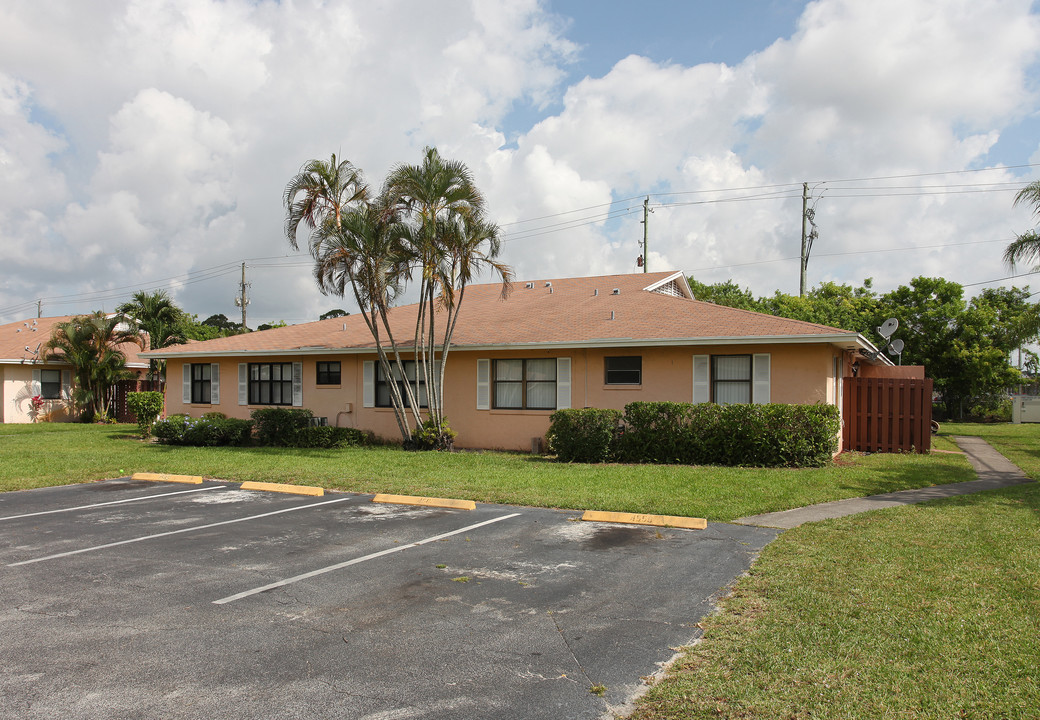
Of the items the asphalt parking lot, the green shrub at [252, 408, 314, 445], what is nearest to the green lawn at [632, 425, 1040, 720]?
the asphalt parking lot

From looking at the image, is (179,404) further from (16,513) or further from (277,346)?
(16,513)

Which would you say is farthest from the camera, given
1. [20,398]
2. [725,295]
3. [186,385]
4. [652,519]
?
[725,295]

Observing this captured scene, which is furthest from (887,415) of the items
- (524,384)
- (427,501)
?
(427,501)

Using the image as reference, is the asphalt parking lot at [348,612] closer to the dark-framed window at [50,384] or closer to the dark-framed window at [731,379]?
the dark-framed window at [731,379]

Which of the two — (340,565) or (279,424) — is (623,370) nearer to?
(279,424)

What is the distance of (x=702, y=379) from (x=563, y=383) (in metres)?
3.42

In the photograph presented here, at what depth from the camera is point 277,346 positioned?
21422 millimetres

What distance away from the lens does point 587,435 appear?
15.4 meters

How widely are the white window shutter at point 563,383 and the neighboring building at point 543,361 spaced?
3 cm

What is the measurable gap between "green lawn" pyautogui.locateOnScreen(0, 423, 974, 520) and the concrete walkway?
0.86 feet

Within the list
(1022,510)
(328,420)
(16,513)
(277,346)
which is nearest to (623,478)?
(1022,510)

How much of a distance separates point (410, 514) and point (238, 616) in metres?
4.34

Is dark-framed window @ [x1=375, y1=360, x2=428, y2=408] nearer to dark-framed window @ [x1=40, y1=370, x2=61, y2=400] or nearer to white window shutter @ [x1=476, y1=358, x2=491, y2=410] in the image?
white window shutter @ [x1=476, y1=358, x2=491, y2=410]

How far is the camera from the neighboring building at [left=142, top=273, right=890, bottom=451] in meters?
15.6
